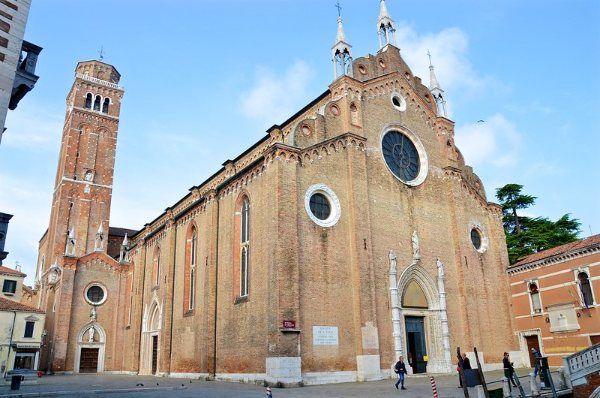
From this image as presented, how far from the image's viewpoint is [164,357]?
93.4ft

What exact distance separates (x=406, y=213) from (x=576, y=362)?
36.2ft

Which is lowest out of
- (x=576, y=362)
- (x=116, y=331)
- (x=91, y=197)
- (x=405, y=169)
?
(x=576, y=362)

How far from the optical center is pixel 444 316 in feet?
77.5

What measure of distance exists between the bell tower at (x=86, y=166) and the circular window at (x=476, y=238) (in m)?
31.5

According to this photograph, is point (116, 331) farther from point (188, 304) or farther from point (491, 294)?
point (491, 294)

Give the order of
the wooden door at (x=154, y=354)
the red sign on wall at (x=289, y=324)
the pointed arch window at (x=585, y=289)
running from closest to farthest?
the red sign on wall at (x=289, y=324), the pointed arch window at (x=585, y=289), the wooden door at (x=154, y=354)

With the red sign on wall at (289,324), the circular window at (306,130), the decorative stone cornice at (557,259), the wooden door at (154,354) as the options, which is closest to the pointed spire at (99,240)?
the wooden door at (154,354)

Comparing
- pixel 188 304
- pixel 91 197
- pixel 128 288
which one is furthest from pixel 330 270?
pixel 91 197

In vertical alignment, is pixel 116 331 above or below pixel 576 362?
above

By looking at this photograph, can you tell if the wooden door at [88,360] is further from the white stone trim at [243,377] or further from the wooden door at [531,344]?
the wooden door at [531,344]

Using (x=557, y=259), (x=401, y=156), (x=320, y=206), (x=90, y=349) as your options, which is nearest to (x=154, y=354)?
(x=90, y=349)

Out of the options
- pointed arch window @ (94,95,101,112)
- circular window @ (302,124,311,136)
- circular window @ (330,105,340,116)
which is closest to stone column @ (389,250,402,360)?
circular window @ (302,124,311,136)

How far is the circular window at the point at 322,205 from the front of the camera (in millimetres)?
20938

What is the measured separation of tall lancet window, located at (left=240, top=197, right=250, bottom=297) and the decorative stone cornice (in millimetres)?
16492
